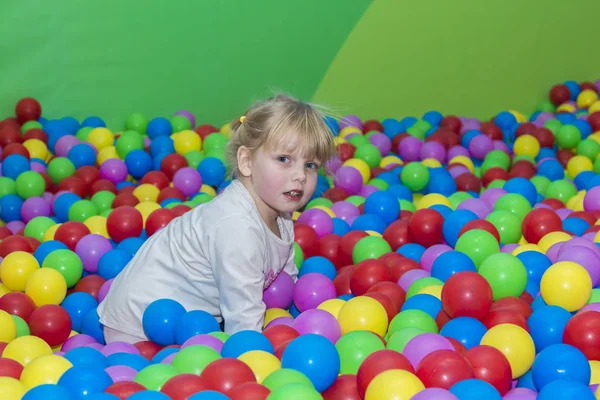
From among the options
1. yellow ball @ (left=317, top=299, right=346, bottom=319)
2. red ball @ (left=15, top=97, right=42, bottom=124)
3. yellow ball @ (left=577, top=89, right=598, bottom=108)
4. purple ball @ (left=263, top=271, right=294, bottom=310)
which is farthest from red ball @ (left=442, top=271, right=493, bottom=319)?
yellow ball @ (left=577, top=89, right=598, bottom=108)

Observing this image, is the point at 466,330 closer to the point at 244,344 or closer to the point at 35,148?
the point at 244,344

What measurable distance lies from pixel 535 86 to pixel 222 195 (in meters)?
2.31

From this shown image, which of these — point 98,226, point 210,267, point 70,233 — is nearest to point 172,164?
point 98,226

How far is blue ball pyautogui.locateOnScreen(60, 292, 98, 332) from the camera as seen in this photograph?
6.44 feet

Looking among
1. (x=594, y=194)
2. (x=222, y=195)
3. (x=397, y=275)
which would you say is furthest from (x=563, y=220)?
(x=222, y=195)

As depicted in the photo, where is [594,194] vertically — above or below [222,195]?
above

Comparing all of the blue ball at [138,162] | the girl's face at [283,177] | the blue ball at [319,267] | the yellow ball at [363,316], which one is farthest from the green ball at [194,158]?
the yellow ball at [363,316]

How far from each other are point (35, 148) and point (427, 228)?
145 cm

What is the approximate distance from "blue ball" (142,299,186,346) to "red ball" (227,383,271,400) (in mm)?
437

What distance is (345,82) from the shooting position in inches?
132

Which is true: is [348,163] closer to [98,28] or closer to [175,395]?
[98,28]

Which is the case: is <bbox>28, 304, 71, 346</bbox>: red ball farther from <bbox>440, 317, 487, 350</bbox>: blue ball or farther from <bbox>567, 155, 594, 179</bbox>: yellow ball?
<bbox>567, 155, 594, 179</bbox>: yellow ball

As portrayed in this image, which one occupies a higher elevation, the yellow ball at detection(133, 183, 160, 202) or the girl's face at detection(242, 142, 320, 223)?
the girl's face at detection(242, 142, 320, 223)

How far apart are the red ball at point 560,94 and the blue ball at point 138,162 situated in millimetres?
1883
